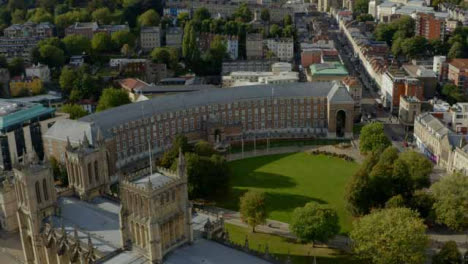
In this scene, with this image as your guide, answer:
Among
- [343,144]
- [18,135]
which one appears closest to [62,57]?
[18,135]

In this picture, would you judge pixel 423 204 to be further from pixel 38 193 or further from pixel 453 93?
pixel 453 93

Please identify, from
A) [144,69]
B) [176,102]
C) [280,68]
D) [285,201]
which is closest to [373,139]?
[285,201]

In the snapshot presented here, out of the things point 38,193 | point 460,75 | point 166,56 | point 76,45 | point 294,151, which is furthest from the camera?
point 76,45

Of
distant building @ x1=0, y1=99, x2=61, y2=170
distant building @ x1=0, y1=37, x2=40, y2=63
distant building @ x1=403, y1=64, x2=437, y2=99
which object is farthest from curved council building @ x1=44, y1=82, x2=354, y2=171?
distant building @ x1=0, y1=37, x2=40, y2=63

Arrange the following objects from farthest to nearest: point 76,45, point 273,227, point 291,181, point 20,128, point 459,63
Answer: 1. point 76,45
2. point 459,63
3. point 20,128
4. point 291,181
5. point 273,227

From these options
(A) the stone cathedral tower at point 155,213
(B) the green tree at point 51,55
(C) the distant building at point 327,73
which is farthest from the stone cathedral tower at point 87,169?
(B) the green tree at point 51,55

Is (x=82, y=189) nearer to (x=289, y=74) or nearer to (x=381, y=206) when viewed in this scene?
(x=381, y=206)

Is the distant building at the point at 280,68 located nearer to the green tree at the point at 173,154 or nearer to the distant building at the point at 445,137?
the distant building at the point at 445,137
